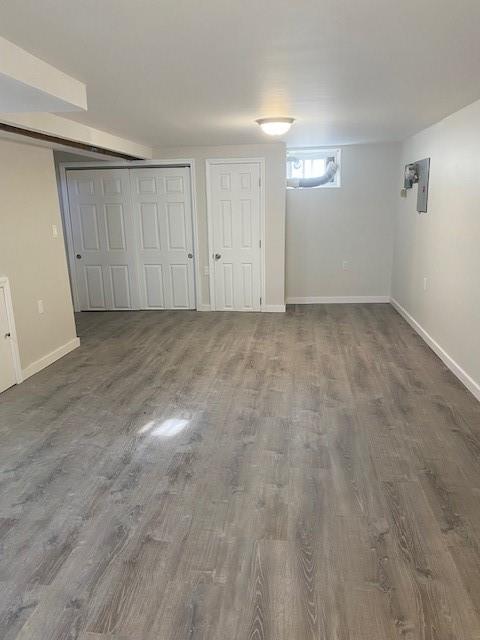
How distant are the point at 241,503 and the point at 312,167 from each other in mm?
5790

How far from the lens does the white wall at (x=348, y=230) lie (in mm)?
6699

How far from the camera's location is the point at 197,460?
2.84 metres

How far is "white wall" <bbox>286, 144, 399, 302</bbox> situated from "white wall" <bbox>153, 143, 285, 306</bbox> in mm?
608

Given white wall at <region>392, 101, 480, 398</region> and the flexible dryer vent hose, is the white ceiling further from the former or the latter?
the flexible dryer vent hose

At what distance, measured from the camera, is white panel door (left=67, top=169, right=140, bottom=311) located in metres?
6.56

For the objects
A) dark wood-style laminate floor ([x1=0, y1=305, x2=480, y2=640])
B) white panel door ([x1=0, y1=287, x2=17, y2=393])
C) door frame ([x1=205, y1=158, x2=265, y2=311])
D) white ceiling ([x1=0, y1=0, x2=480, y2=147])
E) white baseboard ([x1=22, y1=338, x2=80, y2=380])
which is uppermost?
white ceiling ([x1=0, y1=0, x2=480, y2=147])

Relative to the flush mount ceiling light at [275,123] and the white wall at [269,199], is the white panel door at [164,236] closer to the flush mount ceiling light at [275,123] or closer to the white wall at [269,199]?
the white wall at [269,199]

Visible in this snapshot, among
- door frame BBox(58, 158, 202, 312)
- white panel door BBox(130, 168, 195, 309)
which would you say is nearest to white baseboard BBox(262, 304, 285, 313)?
door frame BBox(58, 158, 202, 312)

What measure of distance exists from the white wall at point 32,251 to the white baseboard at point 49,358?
0.01 m

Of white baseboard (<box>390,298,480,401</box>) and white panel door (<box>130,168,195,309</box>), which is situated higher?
white panel door (<box>130,168,195,309</box>)

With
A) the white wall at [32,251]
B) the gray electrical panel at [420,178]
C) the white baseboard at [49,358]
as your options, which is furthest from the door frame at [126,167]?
the gray electrical panel at [420,178]

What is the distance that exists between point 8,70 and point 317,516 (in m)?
2.58

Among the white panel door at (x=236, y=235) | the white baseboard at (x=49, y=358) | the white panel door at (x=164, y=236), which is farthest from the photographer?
the white panel door at (x=164, y=236)

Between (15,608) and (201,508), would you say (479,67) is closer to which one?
(201,508)
